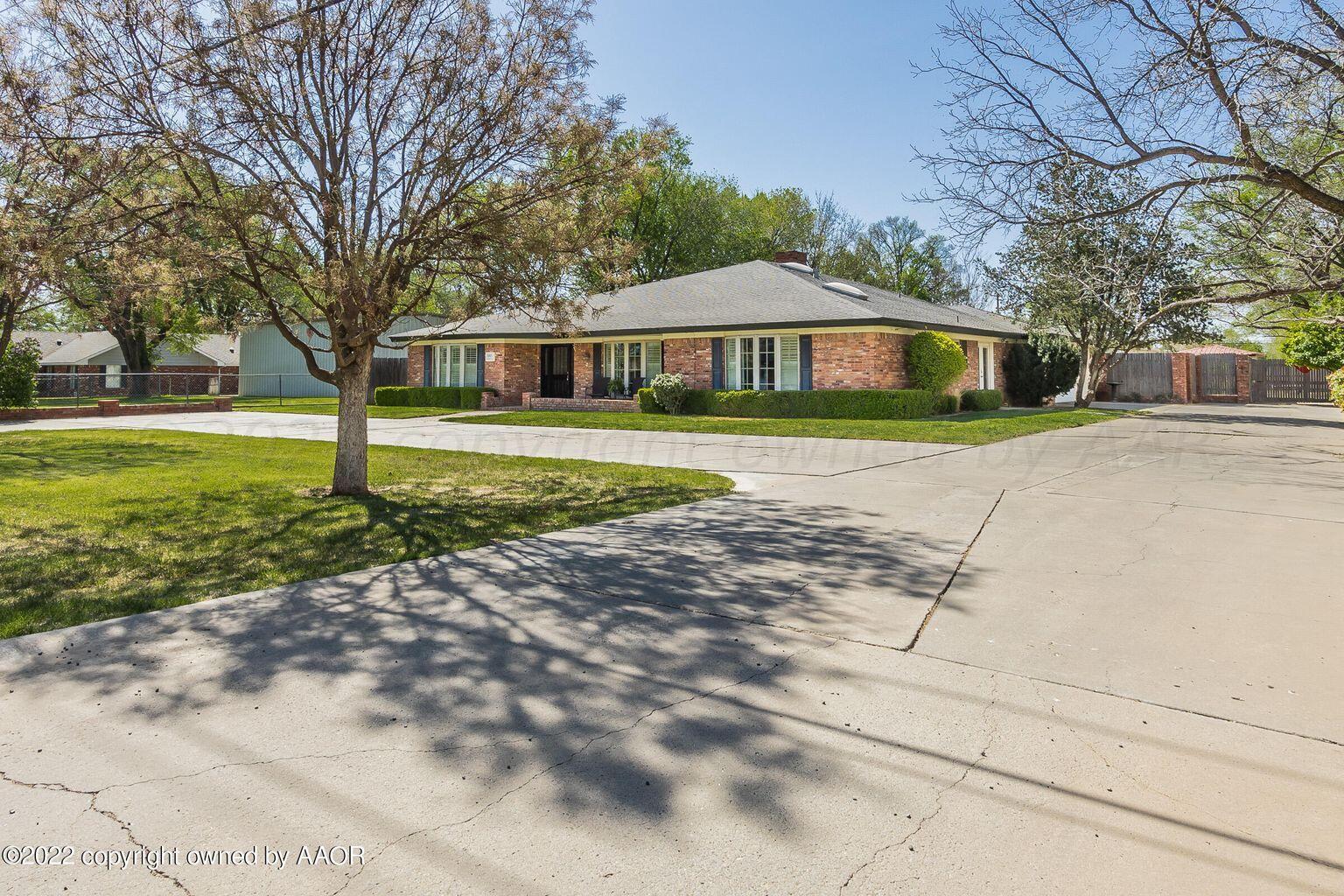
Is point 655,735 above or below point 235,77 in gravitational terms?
below

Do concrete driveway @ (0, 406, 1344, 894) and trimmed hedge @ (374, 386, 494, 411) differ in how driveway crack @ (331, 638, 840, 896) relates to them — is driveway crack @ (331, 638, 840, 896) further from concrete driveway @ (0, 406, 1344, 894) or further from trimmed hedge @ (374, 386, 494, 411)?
trimmed hedge @ (374, 386, 494, 411)

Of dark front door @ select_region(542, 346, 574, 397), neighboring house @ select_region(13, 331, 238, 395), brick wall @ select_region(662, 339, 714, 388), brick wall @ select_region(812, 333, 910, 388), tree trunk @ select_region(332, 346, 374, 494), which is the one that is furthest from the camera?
neighboring house @ select_region(13, 331, 238, 395)

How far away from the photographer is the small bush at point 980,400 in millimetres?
24328

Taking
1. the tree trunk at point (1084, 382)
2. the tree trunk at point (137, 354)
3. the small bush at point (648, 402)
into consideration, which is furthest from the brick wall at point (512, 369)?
the tree trunk at point (137, 354)

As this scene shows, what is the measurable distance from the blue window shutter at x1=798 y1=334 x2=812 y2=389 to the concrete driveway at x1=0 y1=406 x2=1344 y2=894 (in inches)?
638

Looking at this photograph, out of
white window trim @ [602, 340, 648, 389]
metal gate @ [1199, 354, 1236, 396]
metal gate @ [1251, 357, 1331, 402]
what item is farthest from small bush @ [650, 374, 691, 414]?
metal gate @ [1251, 357, 1331, 402]

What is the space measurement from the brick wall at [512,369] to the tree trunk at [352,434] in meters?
19.2

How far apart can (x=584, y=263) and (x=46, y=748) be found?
6725 millimetres

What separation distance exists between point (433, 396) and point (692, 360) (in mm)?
10673

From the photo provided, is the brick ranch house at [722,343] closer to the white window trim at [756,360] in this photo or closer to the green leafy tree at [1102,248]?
the white window trim at [756,360]

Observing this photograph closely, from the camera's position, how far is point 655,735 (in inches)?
114

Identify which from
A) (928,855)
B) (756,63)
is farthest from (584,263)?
(756,63)

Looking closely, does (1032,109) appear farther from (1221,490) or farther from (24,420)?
(24,420)

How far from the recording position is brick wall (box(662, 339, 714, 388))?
23.7m
